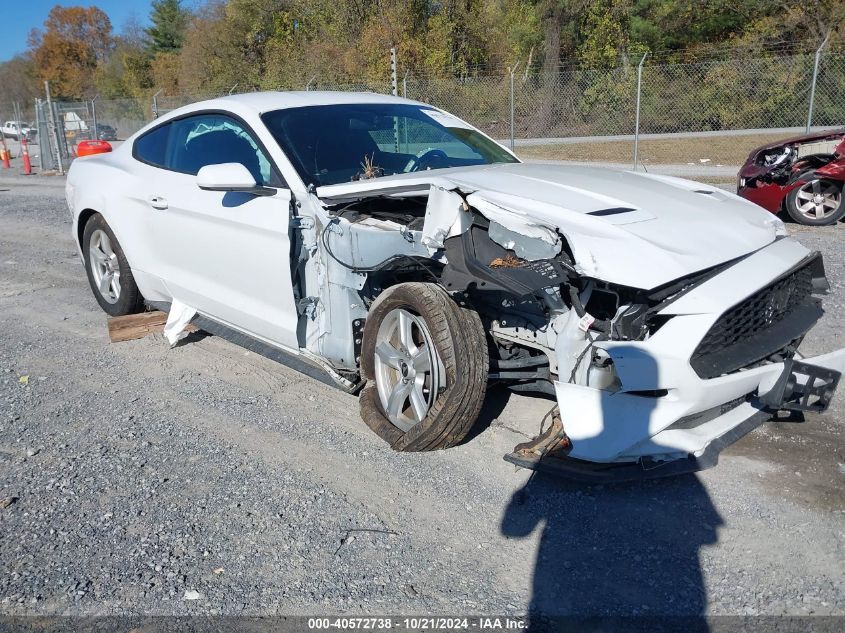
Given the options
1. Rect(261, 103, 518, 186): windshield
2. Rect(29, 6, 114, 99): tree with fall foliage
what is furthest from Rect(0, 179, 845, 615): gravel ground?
Rect(29, 6, 114, 99): tree with fall foliage

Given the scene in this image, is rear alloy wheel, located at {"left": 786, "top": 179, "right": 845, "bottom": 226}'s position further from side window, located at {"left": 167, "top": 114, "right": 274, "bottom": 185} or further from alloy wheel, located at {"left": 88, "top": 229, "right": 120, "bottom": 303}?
alloy wheel, located at {"left": 88, "top": 229, "right": 120, "bottom": 303}

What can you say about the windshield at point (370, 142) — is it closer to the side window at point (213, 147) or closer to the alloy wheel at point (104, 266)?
the side window at point (213, 147)

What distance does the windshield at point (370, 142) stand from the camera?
435 centimetres

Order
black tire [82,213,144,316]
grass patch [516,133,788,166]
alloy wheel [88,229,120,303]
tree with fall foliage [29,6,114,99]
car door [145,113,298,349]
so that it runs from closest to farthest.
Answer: car door [145,113,298,349] → black tire [82,213,144,316] → alloy wheel [88,229,120,303] → grass patch [516,133,788,166] → tree with fall foliage [29,6,114,99]

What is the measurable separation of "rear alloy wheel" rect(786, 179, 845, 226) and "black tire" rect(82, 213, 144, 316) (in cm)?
760

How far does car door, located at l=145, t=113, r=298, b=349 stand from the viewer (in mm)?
4230

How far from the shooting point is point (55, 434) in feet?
13.7

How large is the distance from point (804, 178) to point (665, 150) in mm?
10175

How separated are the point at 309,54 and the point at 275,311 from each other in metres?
32.5

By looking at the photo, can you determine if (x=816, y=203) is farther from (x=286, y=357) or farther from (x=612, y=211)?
(x=286, y=357)

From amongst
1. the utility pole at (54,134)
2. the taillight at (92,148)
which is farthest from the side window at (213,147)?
the utility pole at (54,134)

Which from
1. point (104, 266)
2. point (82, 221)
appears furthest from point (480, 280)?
point (82, 221)

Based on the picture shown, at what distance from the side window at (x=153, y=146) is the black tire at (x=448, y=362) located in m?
2.53

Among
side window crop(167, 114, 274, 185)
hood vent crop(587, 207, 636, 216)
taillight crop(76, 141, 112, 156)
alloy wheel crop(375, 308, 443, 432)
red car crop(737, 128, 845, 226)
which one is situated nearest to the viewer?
hood vent crop(587, 207, 636, 216)
